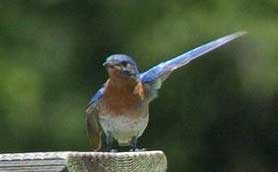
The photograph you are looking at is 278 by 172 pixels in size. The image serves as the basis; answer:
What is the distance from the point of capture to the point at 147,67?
757 centimetres

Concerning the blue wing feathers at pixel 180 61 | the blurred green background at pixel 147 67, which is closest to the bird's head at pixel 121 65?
the blue wing feathers at pixel 180 61

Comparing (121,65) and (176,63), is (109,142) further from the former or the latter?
(176,63)

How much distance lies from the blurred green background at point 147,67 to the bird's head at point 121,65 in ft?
12.5

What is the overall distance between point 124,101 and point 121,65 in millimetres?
173

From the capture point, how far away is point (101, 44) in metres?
8.08

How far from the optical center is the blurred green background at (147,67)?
742 centimetres

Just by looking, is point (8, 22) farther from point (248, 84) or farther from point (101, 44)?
point (248, 84)

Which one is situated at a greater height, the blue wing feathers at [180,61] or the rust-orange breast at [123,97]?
the blue wing feathers at [180,61]

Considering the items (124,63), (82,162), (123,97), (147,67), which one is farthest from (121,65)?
(147,67)

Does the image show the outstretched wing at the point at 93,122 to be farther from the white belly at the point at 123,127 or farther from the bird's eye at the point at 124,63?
the bird's eye at the point at 124,63

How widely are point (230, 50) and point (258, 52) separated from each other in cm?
59

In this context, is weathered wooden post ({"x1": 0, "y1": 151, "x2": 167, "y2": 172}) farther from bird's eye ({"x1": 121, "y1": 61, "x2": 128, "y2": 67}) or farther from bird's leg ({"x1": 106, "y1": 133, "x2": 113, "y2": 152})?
bird's eye ({"x1": 121, "y1": 61, "x2": 128, "y2": 67})

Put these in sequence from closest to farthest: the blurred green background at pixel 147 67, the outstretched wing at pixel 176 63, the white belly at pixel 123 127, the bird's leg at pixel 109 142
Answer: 1. the bird's leg at pixel 109 142
2. the white belly at pixel 123 127
3. the outstretched wing at pixel 176 63
4. the blurred green background at pixel 147 67

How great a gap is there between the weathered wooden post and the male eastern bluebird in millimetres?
673
